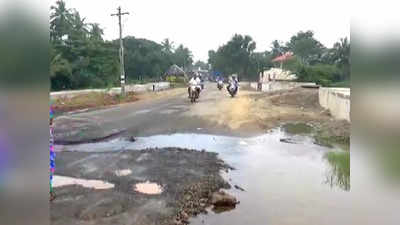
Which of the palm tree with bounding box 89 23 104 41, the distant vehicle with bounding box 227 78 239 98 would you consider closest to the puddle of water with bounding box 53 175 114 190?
the distant vehicle with bounding box 227 78 239 98

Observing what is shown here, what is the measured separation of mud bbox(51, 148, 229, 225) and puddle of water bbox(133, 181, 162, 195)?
0.06 meters

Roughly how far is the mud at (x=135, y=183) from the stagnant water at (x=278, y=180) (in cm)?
29

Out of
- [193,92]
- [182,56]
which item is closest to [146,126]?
[193,92]

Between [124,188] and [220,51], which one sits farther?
[220,51]

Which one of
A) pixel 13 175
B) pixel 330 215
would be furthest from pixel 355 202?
pixel 330 215

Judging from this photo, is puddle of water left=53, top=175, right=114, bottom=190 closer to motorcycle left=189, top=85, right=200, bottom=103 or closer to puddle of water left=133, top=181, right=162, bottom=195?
puddle of water left=133, top=181, right=162, bottom=195

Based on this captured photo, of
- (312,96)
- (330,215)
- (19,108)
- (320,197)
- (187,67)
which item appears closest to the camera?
(19,108)

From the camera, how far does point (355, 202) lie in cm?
143

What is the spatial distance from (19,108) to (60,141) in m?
6.62

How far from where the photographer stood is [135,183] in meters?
4.41

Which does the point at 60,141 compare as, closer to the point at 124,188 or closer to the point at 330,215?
the point at 124,188

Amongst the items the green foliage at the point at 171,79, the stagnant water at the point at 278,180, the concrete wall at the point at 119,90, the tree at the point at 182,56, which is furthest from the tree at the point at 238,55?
the stagnant water at the point at 278,180

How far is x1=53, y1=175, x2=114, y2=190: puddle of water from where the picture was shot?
4.24 m

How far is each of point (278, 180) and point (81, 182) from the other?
255cm
